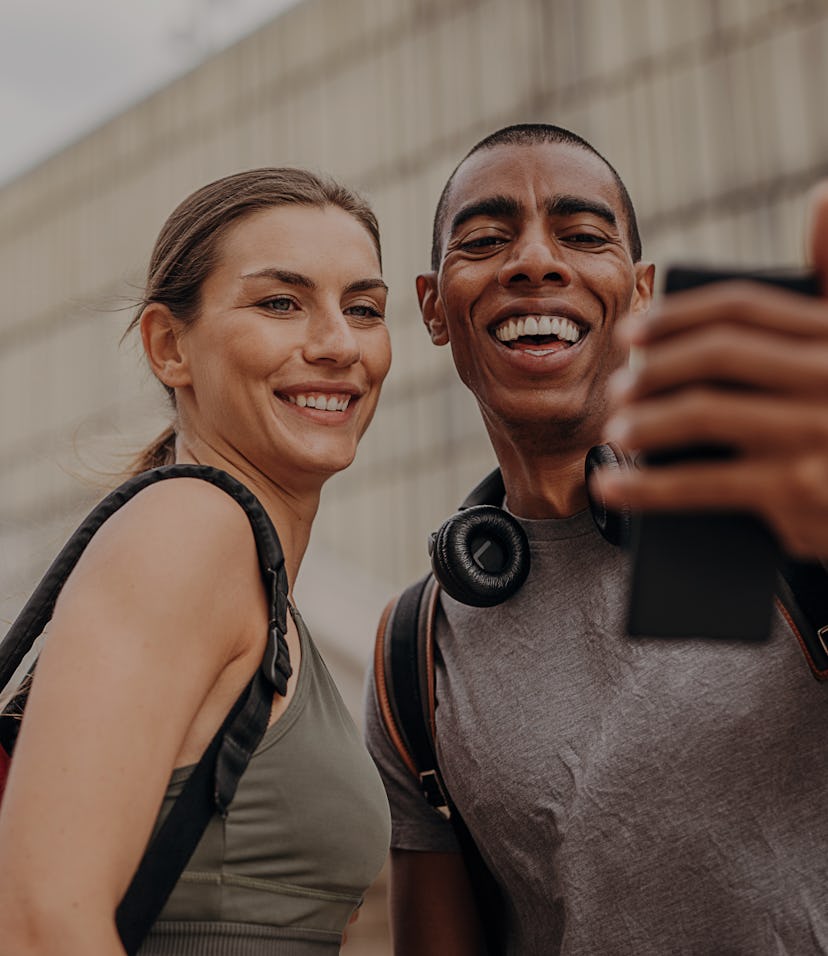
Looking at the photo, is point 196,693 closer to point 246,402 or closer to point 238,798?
point 238,798

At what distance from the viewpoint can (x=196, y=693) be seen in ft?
7.39

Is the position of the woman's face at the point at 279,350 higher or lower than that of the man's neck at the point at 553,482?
higher

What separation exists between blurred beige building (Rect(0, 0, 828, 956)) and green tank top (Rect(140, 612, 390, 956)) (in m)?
11.5

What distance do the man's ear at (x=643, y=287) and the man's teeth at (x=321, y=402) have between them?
1.05 meters

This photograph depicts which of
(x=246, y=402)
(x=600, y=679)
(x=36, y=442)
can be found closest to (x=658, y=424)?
(x=246, y=402)

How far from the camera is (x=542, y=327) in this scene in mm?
3404

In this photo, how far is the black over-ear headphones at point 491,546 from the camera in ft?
10.6

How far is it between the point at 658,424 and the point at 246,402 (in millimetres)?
1653

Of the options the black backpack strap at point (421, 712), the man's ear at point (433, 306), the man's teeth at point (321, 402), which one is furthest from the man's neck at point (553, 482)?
the man's teeth at point (321, 402)

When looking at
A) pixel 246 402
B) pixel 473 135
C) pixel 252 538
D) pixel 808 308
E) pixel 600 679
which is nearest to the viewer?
pixel 808 308

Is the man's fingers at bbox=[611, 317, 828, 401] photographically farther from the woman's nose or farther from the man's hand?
the woman's nose

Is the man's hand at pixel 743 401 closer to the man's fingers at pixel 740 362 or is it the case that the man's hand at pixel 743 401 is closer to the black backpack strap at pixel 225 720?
the man's fingers at pixel 740 362

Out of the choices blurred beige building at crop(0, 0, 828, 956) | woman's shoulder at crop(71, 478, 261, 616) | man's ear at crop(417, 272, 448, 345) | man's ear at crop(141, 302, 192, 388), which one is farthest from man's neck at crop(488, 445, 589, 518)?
blurred beige building at crop(0, 0, 828, 956)

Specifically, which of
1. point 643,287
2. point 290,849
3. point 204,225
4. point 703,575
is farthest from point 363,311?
point 703,575
